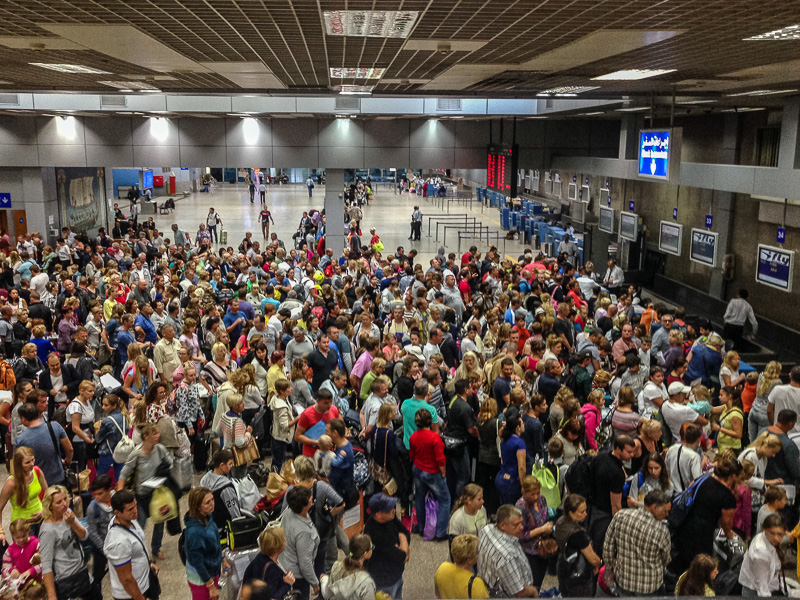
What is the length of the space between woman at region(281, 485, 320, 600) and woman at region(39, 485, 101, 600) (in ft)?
4.74

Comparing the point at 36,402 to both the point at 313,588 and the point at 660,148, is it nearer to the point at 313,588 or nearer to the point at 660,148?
the point at 313,588

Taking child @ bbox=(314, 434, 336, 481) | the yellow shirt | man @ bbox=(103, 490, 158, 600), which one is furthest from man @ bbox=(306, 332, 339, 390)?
the yellow shirt

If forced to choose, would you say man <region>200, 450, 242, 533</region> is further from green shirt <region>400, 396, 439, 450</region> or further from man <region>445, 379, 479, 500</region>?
man <region>445, 379, 479, 500</region>

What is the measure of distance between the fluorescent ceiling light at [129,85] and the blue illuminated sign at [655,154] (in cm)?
732

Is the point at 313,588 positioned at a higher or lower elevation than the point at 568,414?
lower

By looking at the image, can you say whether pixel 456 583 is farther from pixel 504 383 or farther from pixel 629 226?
pixel 629 226

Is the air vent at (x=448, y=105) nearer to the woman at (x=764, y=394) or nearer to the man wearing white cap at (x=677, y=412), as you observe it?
the woman at (x=764, y=394)

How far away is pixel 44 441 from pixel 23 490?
2.96ft

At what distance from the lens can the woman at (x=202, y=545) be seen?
189 inches

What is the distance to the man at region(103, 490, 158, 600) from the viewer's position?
4703 millimetres

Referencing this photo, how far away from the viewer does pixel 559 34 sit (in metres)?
5.64

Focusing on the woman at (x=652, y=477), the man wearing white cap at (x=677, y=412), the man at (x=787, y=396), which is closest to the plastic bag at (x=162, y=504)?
the woman at (x=652, y=477)

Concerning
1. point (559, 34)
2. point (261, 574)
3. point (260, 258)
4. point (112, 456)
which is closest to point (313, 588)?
point (261, 574)

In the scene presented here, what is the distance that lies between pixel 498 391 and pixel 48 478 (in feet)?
14.5
